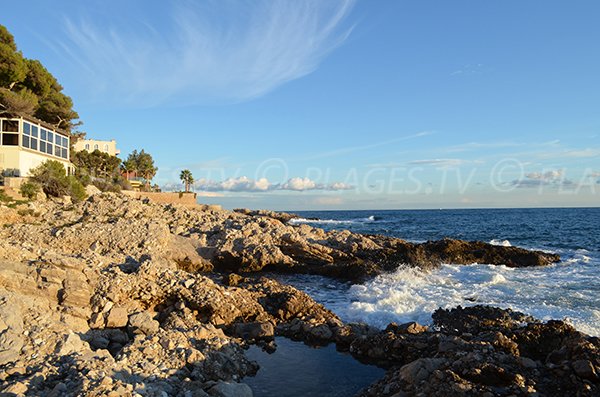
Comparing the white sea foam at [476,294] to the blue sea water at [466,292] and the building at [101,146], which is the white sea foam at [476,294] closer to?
the blue sea water at [466,292]

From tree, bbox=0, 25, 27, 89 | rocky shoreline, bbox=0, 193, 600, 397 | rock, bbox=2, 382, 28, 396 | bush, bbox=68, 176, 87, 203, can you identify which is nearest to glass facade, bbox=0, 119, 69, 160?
bush, bbox=68, 176, 87, 203

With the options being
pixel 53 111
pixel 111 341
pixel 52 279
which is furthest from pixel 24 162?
pixel 111 341

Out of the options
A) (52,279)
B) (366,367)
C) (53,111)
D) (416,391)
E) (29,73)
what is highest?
(29,73)

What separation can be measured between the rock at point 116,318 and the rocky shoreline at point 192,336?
3cm

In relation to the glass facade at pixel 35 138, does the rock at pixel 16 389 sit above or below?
below

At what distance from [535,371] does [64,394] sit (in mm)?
8551

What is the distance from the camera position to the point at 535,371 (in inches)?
329

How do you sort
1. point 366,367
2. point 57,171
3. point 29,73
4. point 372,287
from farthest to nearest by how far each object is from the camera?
point 29,73, point 57,171, point 372,287, point 366,367

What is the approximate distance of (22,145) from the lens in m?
31.6

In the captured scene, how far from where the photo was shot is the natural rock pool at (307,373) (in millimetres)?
9508

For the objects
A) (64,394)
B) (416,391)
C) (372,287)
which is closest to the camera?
(64,394)

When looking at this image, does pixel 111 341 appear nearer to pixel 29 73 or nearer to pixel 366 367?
pixel 366 367

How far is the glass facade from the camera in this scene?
31328 millimetres

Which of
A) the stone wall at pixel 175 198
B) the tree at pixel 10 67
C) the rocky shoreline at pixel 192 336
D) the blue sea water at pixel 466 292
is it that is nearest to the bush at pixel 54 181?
the rocky shoreline at pixel 192 336
